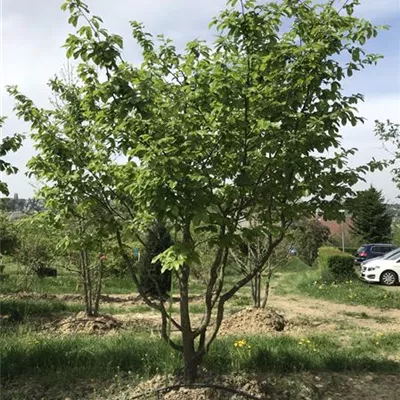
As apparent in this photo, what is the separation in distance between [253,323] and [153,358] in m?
3.46

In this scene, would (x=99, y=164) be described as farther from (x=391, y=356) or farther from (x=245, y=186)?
(x=391, y=356)

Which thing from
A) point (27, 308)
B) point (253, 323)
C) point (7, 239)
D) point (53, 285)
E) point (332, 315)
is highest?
point (7, 239)

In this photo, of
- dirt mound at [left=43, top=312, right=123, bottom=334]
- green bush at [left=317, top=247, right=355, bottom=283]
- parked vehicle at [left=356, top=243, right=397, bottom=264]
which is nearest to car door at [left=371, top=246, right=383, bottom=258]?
parked vehicle at [left=356, top=243, right=397, bottom=264]

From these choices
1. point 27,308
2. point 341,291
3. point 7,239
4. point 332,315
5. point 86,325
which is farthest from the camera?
point 341,291

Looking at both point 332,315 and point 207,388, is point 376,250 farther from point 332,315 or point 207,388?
point 207,388

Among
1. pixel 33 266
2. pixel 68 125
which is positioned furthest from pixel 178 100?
pixel 33 266

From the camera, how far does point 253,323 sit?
8.27 m

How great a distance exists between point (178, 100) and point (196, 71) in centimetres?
40

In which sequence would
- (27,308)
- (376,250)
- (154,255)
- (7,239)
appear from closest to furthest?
(27,308)
(154,255)
(7,239)
(376,250)

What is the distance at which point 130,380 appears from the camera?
186 inches

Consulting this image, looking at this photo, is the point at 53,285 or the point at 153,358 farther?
the point at 53,285

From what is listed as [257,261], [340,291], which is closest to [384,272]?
[340,291]

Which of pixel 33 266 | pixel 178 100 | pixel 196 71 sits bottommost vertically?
pixel 33 266

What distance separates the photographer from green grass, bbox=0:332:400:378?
4.99m
